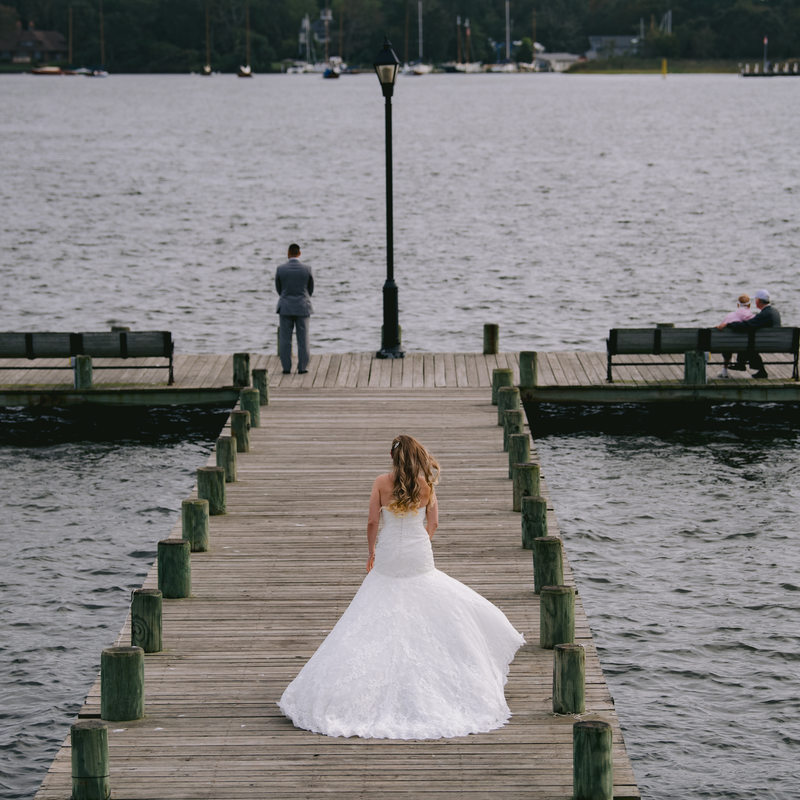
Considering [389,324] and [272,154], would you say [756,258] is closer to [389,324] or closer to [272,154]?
[389,324]

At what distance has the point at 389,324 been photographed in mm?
23906

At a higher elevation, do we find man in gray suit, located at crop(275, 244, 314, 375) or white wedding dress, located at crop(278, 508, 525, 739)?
man in gray suit, located at crop(275, 244, 314, 375)

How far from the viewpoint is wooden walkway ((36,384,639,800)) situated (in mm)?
9703

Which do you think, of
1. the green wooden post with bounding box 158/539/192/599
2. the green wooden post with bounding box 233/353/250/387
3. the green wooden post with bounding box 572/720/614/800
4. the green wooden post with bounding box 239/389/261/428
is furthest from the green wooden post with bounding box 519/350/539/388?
the green wooden post with bounding box 572/720/614/800

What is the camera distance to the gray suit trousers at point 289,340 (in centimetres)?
2238

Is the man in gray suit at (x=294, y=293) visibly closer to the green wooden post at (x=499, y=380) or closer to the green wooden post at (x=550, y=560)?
the green wooden post at (x=499, y=380)

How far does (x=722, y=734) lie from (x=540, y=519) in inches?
103

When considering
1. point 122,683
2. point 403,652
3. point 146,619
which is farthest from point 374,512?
point 146,619

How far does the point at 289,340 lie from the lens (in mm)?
22812

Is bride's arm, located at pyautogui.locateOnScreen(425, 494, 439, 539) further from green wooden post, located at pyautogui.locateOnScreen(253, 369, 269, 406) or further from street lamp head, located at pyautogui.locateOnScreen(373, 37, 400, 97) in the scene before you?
street lamp head, located at pyautogui.locateOnScreen(373, 37, 400, 97)

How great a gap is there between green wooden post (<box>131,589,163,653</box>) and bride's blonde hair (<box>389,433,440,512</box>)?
2567 mm

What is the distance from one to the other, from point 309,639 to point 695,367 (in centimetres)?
1150

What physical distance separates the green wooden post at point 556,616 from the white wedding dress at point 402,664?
1331 mm

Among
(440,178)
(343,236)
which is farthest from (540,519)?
(440,178)
